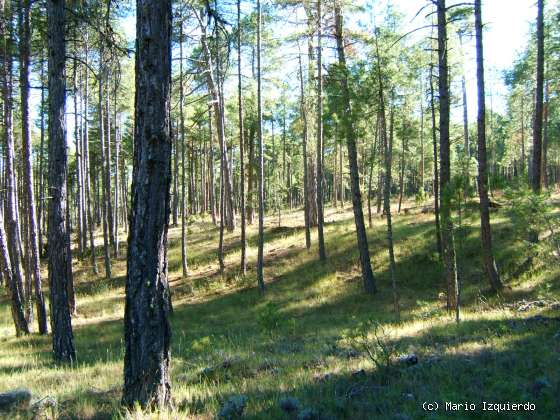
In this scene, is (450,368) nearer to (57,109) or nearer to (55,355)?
(55,355)

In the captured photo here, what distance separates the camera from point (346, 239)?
21.4 meters

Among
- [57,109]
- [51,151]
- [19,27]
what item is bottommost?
[51,151]

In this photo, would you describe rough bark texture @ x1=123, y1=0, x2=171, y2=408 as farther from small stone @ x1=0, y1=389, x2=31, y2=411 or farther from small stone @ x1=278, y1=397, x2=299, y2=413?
small stone @ x1=0, y1=389, x2=31, y2=411

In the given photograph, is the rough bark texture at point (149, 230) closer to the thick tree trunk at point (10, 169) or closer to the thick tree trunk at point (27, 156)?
the thick tree trunk at point (27, 156)

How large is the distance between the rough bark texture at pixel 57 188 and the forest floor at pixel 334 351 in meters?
0.67

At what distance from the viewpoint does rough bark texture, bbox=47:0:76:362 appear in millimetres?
7625

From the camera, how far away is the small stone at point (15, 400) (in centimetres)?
417

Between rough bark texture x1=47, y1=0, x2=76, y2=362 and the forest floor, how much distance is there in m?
0.67

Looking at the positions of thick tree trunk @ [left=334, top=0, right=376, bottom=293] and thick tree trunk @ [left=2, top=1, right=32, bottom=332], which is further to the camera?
thick tree trunk @ [left=334, top=0, right=376, bottom=293]

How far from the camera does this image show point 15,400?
4258 mm

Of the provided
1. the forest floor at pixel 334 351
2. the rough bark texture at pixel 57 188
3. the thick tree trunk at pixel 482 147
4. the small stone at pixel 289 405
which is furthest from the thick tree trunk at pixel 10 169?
the thick tree trunk at pixel 482 147

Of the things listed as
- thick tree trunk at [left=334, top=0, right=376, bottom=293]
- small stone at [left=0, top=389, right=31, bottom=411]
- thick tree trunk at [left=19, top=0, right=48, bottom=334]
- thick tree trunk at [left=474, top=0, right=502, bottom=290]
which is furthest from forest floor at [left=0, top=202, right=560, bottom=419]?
thick tree trunk at [left=474, top=0, right=502, bottom=290]

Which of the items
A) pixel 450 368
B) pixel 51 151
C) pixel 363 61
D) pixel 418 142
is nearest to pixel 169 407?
pixel 450 368

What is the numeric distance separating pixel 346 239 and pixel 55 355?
15.7 m
